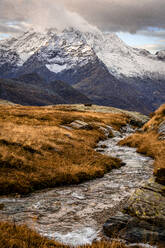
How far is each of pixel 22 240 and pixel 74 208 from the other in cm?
390

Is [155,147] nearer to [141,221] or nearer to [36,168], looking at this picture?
[36,168]

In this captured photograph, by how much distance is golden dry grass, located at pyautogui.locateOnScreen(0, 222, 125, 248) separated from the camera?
6008 millimetres

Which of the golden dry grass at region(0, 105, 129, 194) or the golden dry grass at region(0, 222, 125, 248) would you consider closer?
the golden dry grass at region(0, 222, 125, 248)

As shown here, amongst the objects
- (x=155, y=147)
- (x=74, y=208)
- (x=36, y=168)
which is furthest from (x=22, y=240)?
(x=155, y=147)

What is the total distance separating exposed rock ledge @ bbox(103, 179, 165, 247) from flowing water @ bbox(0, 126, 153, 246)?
70cm

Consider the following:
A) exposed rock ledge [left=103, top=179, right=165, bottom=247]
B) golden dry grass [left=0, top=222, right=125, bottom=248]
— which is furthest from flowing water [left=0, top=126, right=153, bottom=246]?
golden dry grass [left=0, top=222, right=125, bottom=248]

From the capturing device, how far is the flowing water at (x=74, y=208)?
809 centimetres

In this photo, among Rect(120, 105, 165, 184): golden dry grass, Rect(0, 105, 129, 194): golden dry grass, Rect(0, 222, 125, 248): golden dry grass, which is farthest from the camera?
Rect(120, 105, 165, 184): golden dry grass

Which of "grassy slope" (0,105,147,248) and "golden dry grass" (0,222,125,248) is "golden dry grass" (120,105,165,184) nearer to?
"grassy slope" (0,105,147,248)

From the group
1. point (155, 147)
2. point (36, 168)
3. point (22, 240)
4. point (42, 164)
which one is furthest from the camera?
point (155, 147)

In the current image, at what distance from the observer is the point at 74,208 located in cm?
1013

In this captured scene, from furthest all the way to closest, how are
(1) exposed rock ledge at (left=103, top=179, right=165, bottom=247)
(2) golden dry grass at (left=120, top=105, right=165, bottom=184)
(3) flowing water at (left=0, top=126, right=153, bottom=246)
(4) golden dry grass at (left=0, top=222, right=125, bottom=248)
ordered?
(2) golden dry grass at (left=120, top=105, right=165, bottom=184)
(3) flowing water at (left=0, top=126, right=153, bottom=246)
(1) exposed rock ledge at (left=103, top=179, right=165, bottom=247)
(4) golden dry grass at (left=0, top=222, right=125, bottom=248)

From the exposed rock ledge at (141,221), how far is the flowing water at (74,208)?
699 millimetres

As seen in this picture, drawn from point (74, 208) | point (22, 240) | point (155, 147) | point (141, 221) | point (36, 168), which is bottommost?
point (74, 208)
